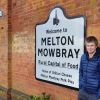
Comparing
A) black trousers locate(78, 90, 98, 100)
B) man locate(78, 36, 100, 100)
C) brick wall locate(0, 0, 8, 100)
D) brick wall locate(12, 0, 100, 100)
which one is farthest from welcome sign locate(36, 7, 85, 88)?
brick wall locate(0, 0, 8, 100)

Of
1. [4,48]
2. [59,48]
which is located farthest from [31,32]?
[4,48]

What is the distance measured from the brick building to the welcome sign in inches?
6.3

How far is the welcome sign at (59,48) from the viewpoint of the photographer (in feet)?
21.0

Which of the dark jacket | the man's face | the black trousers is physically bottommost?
the black trousers

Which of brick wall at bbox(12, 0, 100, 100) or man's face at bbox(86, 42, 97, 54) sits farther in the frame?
brick wall at bbox(12, 0, 100, 100)

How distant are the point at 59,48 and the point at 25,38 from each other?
1.83m

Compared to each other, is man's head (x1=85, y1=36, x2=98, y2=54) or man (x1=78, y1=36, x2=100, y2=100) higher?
man's head (x1=85, y1=36, x2=98, y2=54)

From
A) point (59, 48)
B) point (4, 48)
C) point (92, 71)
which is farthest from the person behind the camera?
point (4, 48)

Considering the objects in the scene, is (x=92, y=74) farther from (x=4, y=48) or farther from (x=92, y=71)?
(x=4, y=48)

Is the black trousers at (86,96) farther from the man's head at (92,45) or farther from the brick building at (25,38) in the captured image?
the brick building at (25,38)

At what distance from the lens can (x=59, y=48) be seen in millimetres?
6961

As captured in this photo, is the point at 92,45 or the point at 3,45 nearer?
the point at 92,45

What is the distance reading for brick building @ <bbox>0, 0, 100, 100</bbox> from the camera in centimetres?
629

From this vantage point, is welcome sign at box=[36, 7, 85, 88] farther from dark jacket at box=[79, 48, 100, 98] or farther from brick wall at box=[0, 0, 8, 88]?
brick wall at box=[0, 0, 8, 88]
